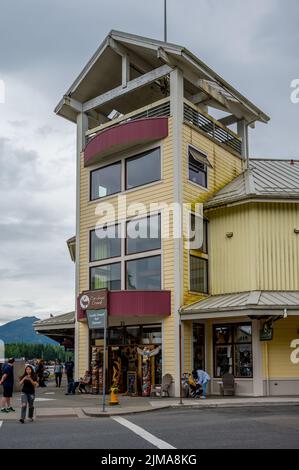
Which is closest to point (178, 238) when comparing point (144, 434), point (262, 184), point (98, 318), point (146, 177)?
point (146, 177)

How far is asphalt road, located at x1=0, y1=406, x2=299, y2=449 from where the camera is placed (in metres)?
12.0

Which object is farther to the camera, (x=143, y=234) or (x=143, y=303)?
(x=143, y=234)

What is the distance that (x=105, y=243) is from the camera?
97.3 feet

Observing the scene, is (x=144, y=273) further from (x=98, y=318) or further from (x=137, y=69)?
(x=137, y=69)

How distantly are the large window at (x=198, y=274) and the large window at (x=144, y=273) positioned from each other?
1.47 meters

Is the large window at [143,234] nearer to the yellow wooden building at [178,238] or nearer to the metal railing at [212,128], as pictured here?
the yellow wooden building at [178,238]

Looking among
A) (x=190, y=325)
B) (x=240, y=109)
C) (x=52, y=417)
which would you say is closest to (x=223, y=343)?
(x=190, y=325)

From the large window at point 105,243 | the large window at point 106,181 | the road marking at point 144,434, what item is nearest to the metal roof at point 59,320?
the large window at point 105,243

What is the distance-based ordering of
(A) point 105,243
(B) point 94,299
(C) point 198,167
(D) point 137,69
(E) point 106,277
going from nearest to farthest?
(B) point 94,299
(C) point 198,167
(E) point 106,277
(A) point 105,243
(D) point 137,69

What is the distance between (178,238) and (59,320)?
9.87 metres

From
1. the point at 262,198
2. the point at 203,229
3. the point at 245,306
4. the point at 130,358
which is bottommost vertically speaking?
the point at 130,358

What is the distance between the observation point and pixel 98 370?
28.0 metres

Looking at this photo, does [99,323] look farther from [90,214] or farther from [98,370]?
[90,214]

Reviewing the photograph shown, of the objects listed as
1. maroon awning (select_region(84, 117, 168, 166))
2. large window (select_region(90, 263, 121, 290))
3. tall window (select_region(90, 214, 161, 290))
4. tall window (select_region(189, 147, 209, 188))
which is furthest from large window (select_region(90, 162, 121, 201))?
tall window (select_region(189, 147, 209, 188))
